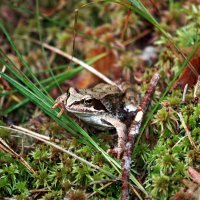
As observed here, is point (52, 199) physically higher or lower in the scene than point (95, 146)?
lower

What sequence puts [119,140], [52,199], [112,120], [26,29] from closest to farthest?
[52,199], [119,140], [112,120], [26,29]

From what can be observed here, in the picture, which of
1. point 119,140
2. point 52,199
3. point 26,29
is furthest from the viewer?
point 26,29

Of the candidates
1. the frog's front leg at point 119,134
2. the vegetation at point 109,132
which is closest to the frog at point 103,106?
the frog's front leg at point 119,134

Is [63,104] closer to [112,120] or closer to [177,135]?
[112,120]

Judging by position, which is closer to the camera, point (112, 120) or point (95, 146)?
point (95, 146)

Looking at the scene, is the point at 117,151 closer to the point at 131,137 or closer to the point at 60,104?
the point at 131,137

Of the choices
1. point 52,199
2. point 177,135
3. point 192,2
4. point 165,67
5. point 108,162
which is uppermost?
point 192,2

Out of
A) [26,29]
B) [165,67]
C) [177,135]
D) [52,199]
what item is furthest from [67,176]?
[26,29]

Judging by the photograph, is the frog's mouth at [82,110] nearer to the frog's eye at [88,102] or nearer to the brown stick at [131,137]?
the frog's eye at [88,102]
